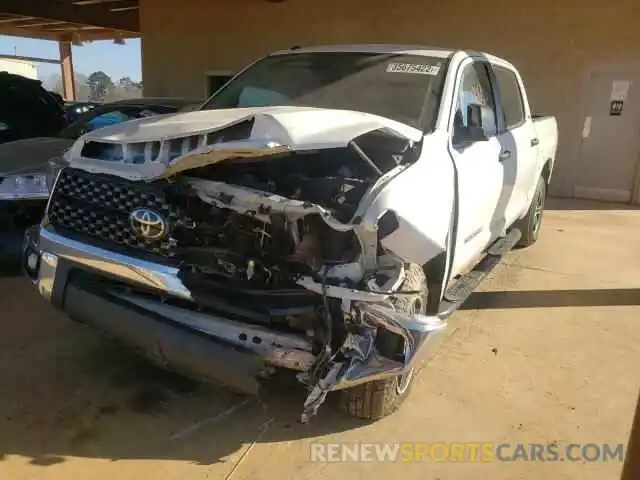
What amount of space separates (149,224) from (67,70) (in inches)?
1135

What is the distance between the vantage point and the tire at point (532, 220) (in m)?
6.23

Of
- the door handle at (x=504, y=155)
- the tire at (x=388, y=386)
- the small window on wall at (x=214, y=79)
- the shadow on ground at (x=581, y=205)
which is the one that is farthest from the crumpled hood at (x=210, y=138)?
the small window on wall at (x=214, y=79)

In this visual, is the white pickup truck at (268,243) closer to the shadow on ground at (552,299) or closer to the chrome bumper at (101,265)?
the chrome bumper at (101,265)

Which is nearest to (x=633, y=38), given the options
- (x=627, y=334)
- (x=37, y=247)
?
(x=627, y=334)

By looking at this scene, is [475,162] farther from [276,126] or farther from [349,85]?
[276,126]

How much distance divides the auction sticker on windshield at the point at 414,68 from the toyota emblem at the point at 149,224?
6.30 ft

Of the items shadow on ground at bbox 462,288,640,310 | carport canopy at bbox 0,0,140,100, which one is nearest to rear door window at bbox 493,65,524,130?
shadow on ground at bbox 462,288,640,310

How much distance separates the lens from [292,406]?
3168mm

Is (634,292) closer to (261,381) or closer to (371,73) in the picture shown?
(371,73)

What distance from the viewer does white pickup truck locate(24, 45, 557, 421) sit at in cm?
249

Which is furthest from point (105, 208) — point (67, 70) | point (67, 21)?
point (67, 70)

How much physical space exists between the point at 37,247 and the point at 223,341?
4.26ft

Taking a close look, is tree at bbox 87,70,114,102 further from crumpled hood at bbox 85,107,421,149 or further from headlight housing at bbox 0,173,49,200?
crumpled hood at bbox 85,107,421,149
